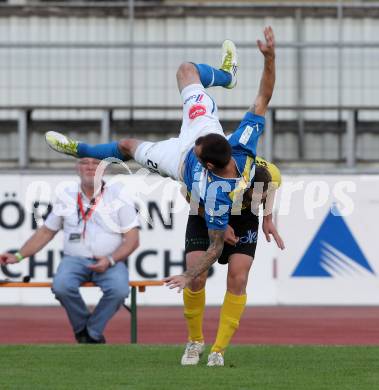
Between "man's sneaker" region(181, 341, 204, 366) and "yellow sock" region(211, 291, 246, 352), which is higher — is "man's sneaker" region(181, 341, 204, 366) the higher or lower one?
the lower one

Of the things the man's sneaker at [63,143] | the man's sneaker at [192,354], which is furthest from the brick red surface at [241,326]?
the man's sneaker at [192,354]

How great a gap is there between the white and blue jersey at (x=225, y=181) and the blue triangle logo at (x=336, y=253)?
7.60m

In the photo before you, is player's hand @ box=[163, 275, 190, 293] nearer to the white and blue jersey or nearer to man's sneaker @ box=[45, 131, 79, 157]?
the white and blue jersey

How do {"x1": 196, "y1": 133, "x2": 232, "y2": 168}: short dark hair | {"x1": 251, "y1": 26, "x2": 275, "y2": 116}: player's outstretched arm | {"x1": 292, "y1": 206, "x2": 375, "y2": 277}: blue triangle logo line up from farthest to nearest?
1. {"x1": 292, "y1": 206, "x2": 375, "y2": 277}: blue triangle logo
2. {"x1": 251, "y1": 26, "x2": 275, "y2": 116}: player's outstretched arm
3. {"x1": 196, "y1": 133, "x2": 232, "y2": 168}: short dark hair

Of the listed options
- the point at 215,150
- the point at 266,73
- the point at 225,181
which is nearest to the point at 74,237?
the point at 266,73

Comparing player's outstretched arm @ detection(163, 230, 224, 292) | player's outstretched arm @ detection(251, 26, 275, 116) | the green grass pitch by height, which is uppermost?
player's outstretched arm @ detection(251, 26, 275, 116)

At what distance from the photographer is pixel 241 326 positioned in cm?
1608

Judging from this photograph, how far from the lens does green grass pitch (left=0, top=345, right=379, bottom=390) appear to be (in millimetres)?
9141

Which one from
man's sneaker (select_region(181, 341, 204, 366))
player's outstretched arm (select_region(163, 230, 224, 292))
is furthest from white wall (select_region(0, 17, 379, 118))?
player's outstretched arm (select_region(163, 230, 224, 292))

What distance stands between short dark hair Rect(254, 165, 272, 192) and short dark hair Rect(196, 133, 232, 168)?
2.49 feet

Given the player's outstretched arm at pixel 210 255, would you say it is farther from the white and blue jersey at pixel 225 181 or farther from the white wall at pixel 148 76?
the white wall at pixel 148 76

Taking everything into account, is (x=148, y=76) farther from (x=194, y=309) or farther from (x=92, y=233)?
(x=194, y=309)

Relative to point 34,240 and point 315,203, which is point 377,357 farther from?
point 315,203

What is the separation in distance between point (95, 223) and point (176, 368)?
12.5 ft
